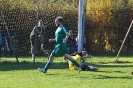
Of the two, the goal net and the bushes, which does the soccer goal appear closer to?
the goal net

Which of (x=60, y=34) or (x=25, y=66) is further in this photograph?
(x=25, y=66)

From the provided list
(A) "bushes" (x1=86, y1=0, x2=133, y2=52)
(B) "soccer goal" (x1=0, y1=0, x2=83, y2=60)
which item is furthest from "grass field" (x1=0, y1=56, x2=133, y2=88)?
(A) "bushes" (x1=86, y1=0, x2=133, y2=52)

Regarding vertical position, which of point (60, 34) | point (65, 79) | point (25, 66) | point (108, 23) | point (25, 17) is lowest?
point (108, 23)

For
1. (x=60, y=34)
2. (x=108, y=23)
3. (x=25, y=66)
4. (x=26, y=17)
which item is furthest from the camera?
(x=108, y=23)

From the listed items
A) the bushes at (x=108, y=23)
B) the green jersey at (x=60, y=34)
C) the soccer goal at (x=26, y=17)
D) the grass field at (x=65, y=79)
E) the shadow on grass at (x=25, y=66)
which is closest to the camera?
the grass field at (x=65, y=79)

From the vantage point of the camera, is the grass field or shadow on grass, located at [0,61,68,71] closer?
the grass field

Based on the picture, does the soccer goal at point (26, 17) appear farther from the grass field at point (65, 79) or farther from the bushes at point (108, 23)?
the grass field at point (65, 79)

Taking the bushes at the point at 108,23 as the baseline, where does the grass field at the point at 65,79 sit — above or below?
above

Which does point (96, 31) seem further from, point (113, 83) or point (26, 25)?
point (113, 83)

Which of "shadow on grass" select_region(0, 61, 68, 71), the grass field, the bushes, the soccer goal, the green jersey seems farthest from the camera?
the bushes

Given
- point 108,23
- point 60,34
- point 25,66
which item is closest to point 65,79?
point 60,34

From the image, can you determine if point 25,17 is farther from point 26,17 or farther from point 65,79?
point 65,79

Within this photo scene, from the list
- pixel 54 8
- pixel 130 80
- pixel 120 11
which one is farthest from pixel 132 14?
pixel 130 80

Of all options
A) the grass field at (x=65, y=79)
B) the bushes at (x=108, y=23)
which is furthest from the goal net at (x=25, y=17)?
the grass field at (x=65, y=79)
